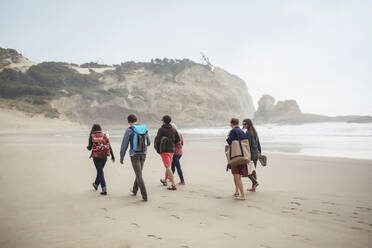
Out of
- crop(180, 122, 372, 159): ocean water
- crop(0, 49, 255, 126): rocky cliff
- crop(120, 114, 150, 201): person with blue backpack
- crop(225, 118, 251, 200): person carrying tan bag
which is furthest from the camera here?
crop(0, 49, 255, 126): rocky cliff

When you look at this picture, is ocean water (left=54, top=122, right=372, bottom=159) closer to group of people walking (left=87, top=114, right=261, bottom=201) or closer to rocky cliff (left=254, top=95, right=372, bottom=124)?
group of people walking (left=87, top=114, right=261, bottom=201)

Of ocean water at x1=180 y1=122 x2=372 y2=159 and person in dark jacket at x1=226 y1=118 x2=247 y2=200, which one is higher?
person in dark jacket at x1=226 y1=118 x2=247 y2=200

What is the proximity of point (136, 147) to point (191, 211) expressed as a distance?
1.69 m

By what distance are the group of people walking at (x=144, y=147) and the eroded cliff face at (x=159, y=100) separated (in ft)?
160

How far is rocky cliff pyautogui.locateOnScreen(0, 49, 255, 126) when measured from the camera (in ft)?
164

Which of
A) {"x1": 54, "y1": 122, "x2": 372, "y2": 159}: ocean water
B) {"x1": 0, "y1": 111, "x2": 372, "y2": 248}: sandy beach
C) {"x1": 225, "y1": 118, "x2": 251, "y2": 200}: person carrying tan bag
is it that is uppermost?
{"x1": 225, "y1": 118, "x2": 251, "y2": 200}: person carrying tan bag

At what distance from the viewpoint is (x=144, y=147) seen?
5.18 meters

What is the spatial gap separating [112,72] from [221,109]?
1255 inches

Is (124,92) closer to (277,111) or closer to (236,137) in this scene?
(277,111)

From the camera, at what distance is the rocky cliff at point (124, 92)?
5003 cm

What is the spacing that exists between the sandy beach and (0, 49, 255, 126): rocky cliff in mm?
43763

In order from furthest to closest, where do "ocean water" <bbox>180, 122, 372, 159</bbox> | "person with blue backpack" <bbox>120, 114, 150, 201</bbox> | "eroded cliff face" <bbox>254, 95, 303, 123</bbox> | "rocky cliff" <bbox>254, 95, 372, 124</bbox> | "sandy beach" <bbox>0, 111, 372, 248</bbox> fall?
"eroded cliff face" <bbox>254, 95, 303, 123</bbox>
"rocky cliff" <bbox>254, 95, 372, 124</bbox>
"ocean water" <bbox>180, 122, 372, 159</bbox>
"person with blue backpack" <bbox>120, 114, 150, 201</bbox>
"sandy beach" <bbox>0, 111, 372, 248</bbox>

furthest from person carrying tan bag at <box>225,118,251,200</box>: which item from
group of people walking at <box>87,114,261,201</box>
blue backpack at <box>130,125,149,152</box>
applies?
blue backpack at <box>130,125,149,152</box>

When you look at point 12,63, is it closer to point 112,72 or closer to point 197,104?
point 112,72
